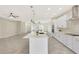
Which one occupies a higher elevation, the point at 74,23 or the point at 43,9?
the point at 43,9

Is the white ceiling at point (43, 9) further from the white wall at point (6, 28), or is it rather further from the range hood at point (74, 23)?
the white wall at point (6, 28)

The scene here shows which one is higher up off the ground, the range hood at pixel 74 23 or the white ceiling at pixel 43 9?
the white ceiling at pixel 43 9

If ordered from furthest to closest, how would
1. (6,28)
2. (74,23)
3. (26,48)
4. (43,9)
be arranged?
(6,28)
(74,23)
(43,9)
(26,48)

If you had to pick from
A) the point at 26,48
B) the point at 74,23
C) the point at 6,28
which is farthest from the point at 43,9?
the point at 6,28

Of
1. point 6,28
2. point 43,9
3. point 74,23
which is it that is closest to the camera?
point 43,9

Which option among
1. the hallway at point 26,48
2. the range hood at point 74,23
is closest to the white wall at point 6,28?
the hallway at point 26,48

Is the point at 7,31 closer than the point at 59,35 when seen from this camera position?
No

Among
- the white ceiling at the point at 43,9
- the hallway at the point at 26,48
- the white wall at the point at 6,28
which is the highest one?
the white ceiling at the point at 43,9

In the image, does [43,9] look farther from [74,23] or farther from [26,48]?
[26,48]

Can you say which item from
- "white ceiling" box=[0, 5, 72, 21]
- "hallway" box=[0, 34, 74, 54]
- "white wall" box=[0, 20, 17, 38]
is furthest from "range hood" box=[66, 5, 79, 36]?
"white wall" box=[0, 20, 17, 38]
